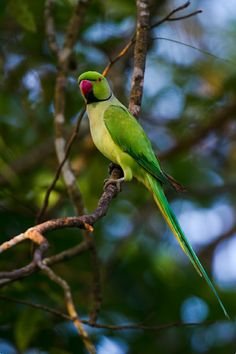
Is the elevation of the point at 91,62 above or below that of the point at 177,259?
above

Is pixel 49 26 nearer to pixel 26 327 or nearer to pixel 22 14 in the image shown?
pixel 22 14

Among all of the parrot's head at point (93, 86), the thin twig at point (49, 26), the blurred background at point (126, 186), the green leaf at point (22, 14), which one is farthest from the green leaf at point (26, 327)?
the thin twig at point (49, 26)

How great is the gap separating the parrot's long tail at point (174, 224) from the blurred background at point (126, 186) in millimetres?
777

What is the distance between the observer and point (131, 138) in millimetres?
3615

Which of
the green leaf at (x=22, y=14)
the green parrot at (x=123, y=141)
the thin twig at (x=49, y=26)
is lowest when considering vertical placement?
the green parrot at (x=123, y=141)

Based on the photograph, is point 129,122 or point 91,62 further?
point 91,62

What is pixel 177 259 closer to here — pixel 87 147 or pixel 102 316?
pixel 87 147

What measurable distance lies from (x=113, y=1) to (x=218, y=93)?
1209mm

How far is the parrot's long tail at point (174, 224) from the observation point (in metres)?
2.99

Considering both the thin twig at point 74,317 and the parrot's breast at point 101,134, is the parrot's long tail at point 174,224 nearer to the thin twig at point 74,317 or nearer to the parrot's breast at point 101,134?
the parrot's breast at point 101,134

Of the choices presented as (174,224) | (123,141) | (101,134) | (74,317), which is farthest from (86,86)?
(74,317)

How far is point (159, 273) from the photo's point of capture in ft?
16.2

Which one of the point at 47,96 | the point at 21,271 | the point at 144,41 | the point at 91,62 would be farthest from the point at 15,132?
the point at 21,271

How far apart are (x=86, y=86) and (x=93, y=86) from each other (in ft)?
0.15
